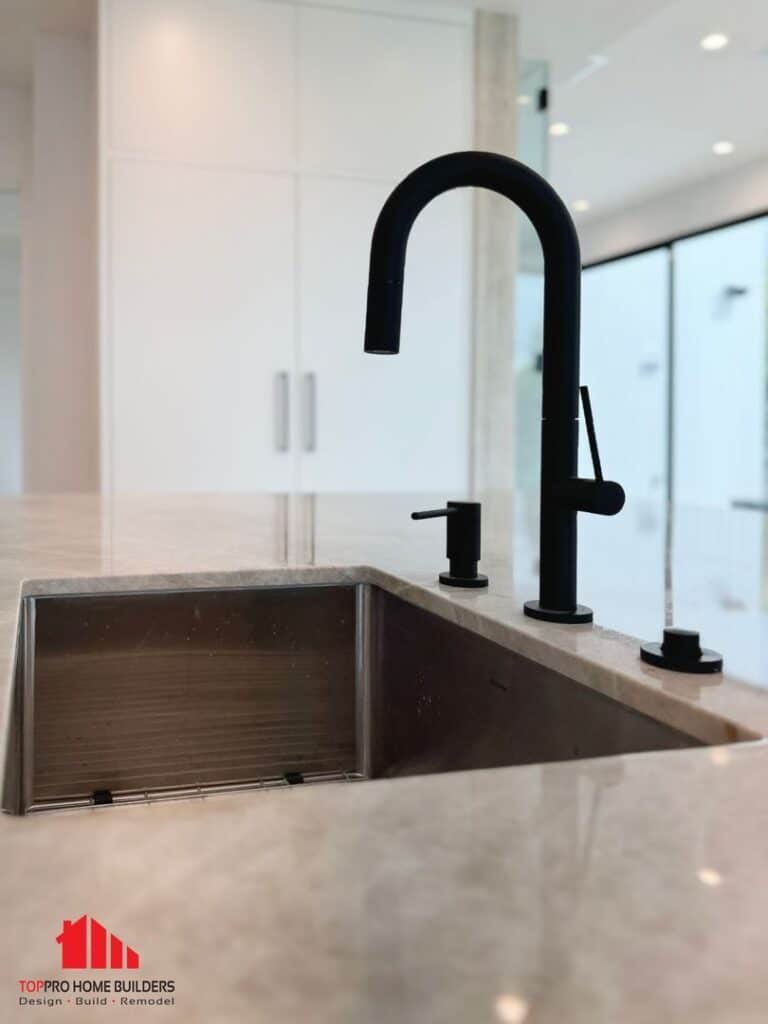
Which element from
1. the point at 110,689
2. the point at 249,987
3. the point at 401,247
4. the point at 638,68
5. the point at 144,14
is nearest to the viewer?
the point at 249,987

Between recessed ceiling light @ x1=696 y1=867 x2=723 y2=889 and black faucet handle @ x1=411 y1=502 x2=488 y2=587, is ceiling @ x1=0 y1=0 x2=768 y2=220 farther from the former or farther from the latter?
recessed ceiling light @ x1=696 y1=867 x2=723 y2=889

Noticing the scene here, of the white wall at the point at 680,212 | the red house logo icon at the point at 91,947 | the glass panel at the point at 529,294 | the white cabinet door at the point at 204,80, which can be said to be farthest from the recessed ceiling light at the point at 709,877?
the white wall at the point at 680,212

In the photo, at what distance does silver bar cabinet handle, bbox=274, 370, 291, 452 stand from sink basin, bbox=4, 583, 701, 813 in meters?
2.59

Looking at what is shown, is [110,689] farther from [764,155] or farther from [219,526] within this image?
[764,155]

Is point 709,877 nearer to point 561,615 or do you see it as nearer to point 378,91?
point 561,615

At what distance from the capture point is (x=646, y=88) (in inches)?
180

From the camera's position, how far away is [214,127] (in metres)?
3.38

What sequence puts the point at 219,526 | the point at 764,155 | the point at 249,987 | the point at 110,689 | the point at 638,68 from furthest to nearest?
1. the point at 764,155
2. the point at 638,68
3. the point at 219,526
4. the point at 110,689
5. the point at 249,987

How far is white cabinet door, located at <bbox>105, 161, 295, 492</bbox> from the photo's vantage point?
334 cm

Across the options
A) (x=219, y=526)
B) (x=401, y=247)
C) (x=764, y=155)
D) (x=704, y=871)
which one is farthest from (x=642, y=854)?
(x=764, y=155)

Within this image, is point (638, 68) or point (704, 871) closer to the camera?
point (704, 871)

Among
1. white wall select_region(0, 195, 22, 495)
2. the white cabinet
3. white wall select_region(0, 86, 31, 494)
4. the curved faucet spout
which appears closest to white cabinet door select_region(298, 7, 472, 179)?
the white cabinet

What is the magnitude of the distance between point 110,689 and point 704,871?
2.04 ft

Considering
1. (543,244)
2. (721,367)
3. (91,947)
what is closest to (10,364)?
(721,367)
